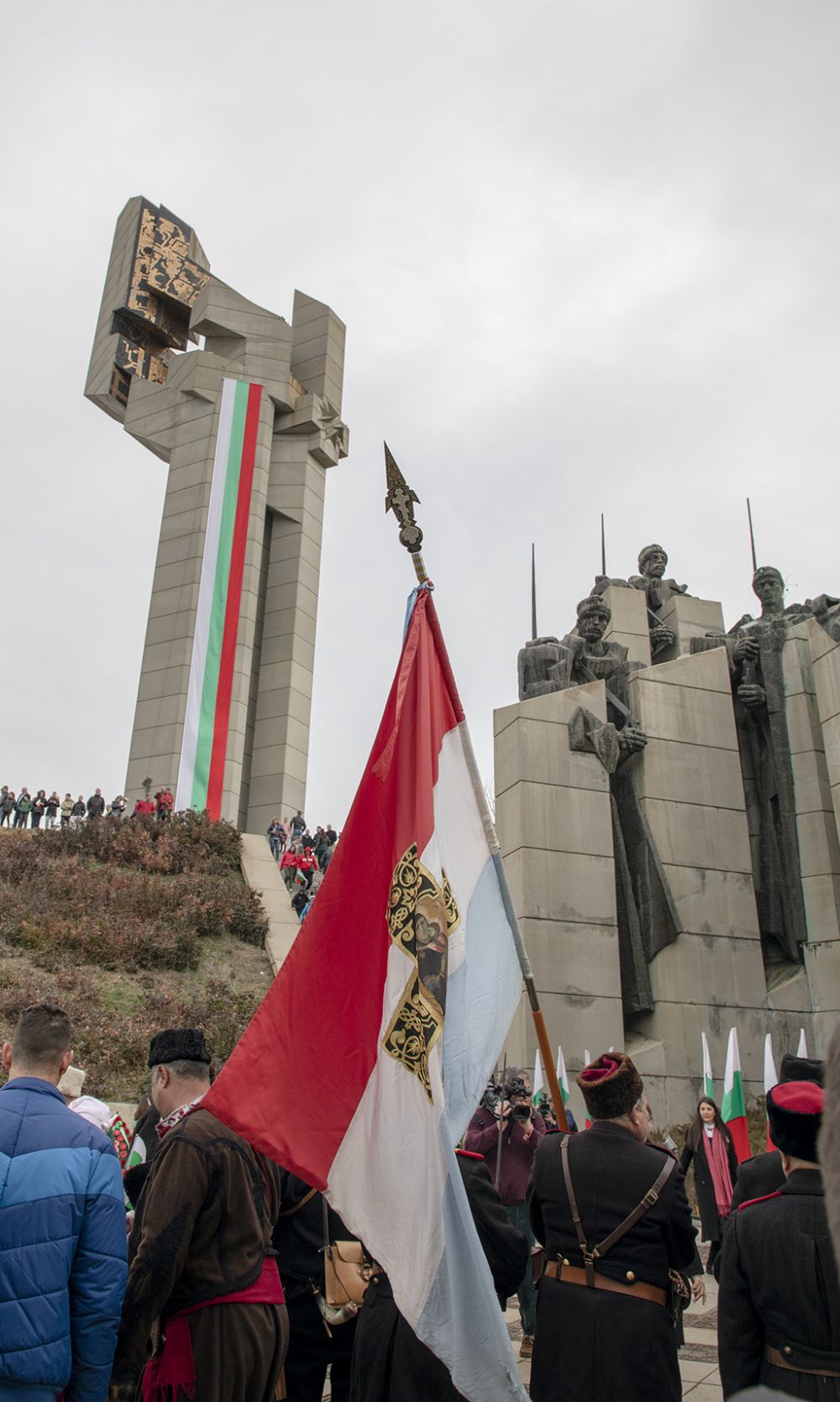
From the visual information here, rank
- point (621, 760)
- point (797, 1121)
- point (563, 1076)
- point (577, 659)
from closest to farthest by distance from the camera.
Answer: point (797, 1121)
point (563, 1076)
point (621, 760)
point (577, 659)

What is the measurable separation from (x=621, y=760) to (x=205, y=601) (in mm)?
18209

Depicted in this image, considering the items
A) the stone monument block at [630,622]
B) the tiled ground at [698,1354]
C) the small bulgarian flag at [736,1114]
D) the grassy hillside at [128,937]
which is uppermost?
the stone monument block at [630,622]

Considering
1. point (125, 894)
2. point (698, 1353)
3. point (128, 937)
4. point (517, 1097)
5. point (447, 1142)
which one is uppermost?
point (125, 894)

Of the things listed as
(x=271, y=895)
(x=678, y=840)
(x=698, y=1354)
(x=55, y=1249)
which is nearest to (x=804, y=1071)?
(x=55, y=1249)

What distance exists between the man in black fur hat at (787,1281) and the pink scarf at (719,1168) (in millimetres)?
4370

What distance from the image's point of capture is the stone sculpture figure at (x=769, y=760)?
13516mm

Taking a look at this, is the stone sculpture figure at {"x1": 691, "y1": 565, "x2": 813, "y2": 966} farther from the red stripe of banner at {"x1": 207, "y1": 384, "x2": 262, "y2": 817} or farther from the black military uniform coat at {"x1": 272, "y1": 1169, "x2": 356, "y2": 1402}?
the red stripe of banner at {"x1": 207, "y1": 384, "x2": 262, "y2": 817}

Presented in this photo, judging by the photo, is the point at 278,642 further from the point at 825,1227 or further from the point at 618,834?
the point at 825,1227

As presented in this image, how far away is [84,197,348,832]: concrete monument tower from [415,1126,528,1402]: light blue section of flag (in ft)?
81.5

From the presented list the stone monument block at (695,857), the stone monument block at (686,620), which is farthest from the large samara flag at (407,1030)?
the stone monument block at (686,620)

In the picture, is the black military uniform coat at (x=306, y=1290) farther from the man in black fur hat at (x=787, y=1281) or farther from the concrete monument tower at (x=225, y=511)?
the concrete monument tower at (x=225, y=511)

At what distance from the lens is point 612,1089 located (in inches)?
134

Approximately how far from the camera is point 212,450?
3127cm

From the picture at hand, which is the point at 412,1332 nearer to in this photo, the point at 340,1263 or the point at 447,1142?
the point at 340,1263
